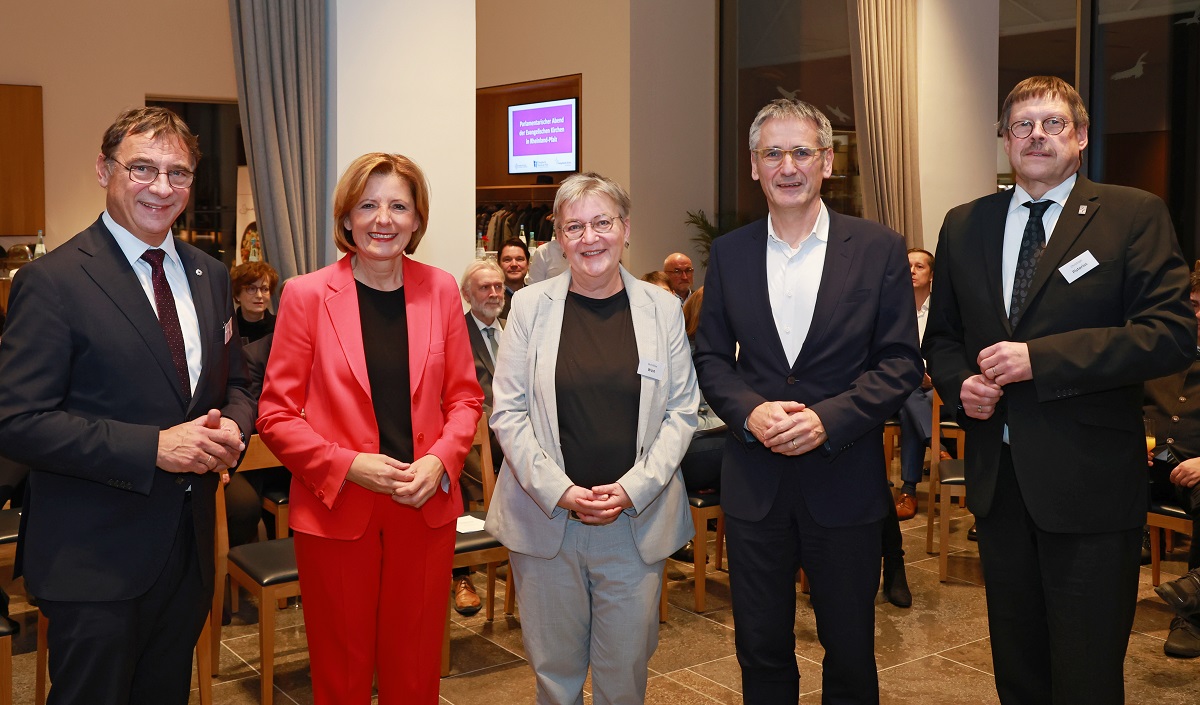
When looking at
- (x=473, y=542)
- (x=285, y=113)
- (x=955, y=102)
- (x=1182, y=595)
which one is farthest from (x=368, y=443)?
(x=955, y=102)

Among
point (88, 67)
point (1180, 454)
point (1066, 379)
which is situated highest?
point (88, 67)

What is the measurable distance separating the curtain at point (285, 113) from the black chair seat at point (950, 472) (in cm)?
328

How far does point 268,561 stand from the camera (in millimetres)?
3570

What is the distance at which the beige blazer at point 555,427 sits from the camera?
2.58m

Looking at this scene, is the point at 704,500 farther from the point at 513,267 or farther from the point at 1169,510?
the point at 513,267

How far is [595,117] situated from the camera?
9547 millimetres

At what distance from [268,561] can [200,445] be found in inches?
59.4

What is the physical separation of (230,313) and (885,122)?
6.64 m

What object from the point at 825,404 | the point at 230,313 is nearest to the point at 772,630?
the point at 825,404

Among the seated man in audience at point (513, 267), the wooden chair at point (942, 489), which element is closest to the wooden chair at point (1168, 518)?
the wooden chair at point (942, 489)

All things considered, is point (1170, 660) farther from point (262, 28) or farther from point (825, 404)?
point (262, 28)

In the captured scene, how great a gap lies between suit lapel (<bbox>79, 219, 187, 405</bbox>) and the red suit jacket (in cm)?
33

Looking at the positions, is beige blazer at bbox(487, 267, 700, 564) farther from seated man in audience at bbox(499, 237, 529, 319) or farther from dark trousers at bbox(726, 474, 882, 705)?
seated man in audience at bbox(499, 237, 529, 319)

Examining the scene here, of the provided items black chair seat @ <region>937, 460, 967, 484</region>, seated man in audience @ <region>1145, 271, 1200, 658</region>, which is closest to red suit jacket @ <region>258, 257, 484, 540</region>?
seated man in audience @ <region>1145, 271, 1200, 658</region>
